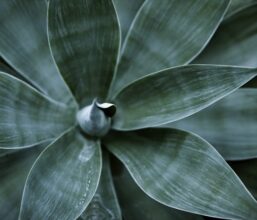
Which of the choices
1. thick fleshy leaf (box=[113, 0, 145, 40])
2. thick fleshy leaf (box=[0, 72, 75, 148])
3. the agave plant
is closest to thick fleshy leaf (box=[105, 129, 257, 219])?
the agave plant

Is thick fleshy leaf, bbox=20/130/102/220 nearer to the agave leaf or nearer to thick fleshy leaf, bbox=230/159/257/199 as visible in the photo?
thick fleshy leaf, bbox=230/159/257/199

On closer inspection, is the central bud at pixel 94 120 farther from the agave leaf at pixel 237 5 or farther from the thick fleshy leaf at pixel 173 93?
the agave leaf at pixel 237 5

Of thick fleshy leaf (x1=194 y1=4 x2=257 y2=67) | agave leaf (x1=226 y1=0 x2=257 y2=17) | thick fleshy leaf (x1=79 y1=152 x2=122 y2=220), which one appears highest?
agave leaf (x1=226 y1=0 x2=257 y2=17)

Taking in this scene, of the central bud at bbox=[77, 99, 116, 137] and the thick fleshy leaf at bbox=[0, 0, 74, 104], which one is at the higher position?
the thick fleshy leaf at bbox=[0, 0, 74, 104]

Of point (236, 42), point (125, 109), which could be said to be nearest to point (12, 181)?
point (125, 109)

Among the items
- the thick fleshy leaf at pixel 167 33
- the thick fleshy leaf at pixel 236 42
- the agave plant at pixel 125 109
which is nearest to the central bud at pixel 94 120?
the agave plant at pixel 125 109
